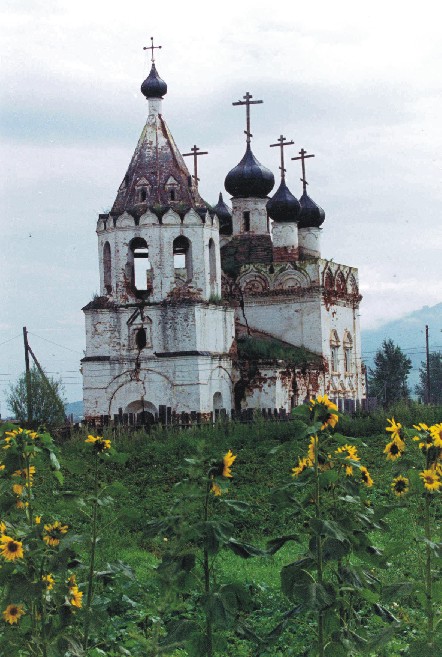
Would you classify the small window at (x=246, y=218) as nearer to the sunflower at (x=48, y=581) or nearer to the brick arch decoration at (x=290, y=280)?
the brick arch decoration at (x=290, y=280)

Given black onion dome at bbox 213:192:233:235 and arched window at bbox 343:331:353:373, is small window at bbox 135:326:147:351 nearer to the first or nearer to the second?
black onion dome at bbox 213:192:233:235

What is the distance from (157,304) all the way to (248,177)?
6.11 metres

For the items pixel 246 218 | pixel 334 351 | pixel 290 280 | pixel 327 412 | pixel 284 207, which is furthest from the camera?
pixel 246 218

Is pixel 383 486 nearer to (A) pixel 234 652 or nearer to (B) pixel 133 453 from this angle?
(B) pixel 133 453

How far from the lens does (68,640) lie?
4625 mm

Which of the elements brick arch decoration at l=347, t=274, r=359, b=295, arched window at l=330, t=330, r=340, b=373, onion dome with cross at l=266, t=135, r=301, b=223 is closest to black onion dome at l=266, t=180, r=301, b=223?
onion dome with cross at l=266, t=135, r=301, b=223

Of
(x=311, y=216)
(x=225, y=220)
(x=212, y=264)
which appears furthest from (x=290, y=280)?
(x=225, y=220)

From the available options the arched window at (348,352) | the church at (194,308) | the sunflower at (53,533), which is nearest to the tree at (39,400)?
the church at (194,308)

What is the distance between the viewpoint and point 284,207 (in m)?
29.0

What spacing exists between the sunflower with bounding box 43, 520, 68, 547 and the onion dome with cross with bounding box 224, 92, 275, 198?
24.9m

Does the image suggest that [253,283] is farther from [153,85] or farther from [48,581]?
[48,581]

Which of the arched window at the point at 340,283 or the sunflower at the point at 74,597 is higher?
the arched window at the point at 340,283

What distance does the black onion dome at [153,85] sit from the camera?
26250 millimetres

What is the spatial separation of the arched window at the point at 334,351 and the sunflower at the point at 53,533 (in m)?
24.6
